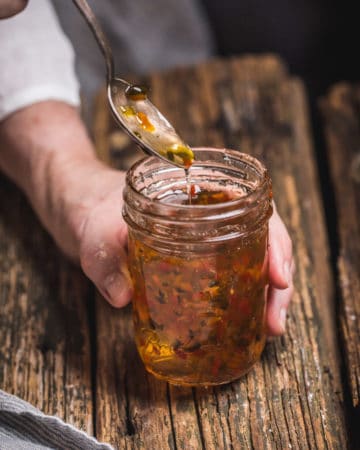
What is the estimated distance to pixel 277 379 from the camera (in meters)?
1.05

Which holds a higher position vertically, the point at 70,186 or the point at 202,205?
the point at 202,205

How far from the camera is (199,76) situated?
186cm

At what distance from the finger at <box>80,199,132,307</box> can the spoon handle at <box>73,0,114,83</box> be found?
0.73ft

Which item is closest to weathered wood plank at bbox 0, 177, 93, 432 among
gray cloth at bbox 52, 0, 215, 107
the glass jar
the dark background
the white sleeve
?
the glass jar

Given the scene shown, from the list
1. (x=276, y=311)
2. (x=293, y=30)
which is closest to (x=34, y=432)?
(x=276, y=311)

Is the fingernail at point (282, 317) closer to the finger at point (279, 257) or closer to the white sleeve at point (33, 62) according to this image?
the finger at point (279, 257)

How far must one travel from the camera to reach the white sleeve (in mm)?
1426

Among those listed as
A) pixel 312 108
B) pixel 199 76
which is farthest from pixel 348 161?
pixel 312 108

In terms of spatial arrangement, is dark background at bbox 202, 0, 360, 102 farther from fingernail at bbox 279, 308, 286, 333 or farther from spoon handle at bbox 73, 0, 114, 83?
fingernail at bbox 279, 308, 286, 333

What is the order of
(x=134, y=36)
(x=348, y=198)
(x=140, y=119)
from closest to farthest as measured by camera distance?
1. (x=140, y=119)
2. (x=348, y=198)
3. (x=134, y=36)

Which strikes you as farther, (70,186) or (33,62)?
(33,62)

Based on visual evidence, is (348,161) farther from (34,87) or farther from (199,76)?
(34,87)

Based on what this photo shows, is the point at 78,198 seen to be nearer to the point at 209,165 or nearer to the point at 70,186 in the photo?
the point at 70,186

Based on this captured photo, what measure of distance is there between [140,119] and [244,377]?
40 centimetres
